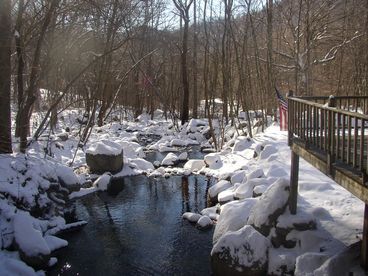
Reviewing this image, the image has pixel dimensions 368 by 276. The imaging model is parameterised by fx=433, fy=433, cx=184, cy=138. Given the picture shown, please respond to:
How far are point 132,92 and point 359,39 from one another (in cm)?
1606

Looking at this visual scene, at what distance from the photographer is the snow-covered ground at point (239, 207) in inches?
261

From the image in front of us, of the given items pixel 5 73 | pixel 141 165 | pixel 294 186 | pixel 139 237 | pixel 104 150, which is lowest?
pixel 139 237

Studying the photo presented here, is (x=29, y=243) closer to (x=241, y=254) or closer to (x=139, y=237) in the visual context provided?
(x=139, y=237)

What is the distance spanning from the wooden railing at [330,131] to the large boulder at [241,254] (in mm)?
1703

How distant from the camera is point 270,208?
7.32 metres

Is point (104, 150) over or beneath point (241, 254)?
over

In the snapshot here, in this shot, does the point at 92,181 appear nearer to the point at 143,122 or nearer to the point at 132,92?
the point at 143,122

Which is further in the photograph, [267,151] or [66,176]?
[267,151]

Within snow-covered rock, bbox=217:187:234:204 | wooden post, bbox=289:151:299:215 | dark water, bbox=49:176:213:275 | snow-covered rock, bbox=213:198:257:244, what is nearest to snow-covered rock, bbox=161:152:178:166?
dark water, bbox=49:176:213:275

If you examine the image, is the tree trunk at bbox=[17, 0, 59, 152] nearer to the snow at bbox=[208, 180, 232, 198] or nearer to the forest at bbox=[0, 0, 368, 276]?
the forest at bbox=[0, 0, 368, 276]

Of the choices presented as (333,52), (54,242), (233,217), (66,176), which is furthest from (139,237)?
(333,52)

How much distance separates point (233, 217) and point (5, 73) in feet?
20.1

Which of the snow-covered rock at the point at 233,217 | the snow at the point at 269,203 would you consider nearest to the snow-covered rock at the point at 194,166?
the snow-covered rock at the point at 233,217

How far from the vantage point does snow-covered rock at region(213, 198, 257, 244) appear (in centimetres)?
783
